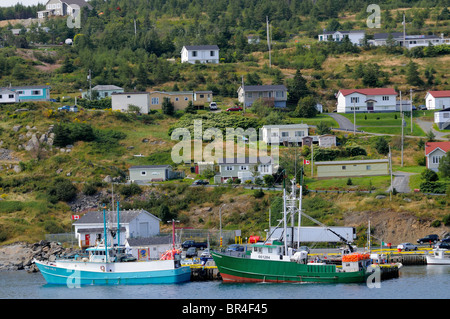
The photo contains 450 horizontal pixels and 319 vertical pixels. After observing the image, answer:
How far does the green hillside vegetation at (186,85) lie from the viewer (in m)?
67.5

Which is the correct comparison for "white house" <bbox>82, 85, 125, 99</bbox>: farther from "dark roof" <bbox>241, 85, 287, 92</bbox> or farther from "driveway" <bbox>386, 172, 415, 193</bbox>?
"driveway" <bbox>386, 172, 415, 193</bbox>

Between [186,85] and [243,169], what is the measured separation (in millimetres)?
31911

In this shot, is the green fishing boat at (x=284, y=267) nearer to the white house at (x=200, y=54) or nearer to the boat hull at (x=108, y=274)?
the boat hull at (x=108, y=274)

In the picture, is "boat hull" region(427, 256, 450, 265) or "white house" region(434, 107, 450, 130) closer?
"boat hull" region(427, 256, 450, 265)

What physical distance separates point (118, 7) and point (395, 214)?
98.2m

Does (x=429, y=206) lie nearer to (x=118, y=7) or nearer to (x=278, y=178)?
(x=278, y=178)

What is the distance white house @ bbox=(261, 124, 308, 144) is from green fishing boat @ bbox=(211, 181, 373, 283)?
32160 mm

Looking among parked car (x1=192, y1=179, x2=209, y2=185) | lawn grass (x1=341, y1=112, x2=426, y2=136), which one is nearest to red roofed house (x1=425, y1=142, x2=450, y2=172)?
lawn grass (x1=341, y1=112, x2=426, y2=136)

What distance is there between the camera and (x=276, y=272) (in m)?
49.3

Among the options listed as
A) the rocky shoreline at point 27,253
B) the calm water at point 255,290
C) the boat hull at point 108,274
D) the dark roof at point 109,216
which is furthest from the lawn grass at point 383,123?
the boat hull at point 108,274

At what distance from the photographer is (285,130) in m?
82.1

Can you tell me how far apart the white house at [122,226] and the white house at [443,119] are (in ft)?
127

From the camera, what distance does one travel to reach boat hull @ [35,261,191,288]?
50.1 metres

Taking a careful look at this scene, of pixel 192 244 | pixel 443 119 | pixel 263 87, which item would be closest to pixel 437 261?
pixel 192 244
